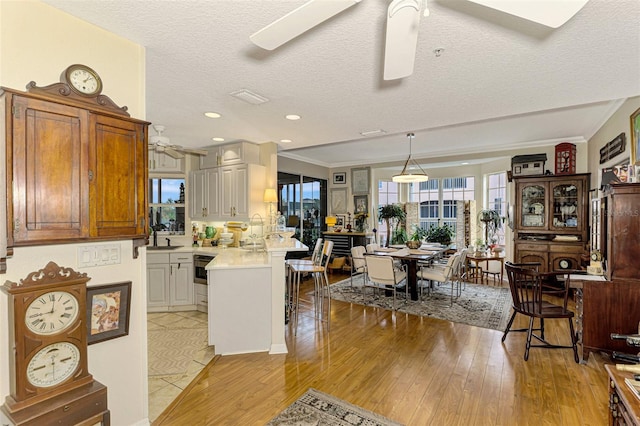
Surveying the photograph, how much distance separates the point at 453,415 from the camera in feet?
Result: 7.41

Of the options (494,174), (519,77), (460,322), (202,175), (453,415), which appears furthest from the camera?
(494,174)

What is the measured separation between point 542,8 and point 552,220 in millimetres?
5456

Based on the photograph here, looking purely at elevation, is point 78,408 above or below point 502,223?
below

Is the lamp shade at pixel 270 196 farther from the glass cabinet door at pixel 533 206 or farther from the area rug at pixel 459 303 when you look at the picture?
the glass cabinet door at pixel 533 206

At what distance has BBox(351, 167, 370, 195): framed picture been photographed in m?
7.72

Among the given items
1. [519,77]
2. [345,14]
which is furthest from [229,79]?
[519,77]

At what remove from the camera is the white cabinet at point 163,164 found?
5.23 metres

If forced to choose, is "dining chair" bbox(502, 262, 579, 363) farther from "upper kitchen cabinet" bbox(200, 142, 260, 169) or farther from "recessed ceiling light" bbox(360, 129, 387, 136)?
"upper kitchen cabinet" bbox(200, 142, 260, 169)

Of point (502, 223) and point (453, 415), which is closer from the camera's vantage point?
point (453, 415)

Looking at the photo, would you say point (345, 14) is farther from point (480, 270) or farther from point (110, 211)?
point (480, 270)

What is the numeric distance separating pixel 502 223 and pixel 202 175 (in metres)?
6.11

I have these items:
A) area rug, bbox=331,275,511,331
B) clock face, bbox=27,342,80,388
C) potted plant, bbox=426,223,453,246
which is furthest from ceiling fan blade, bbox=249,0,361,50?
potted plant, bbox=426,223,453,246

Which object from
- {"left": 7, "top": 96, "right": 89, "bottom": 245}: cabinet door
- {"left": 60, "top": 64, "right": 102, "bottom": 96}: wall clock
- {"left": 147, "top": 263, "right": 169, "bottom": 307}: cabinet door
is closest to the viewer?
{"left": 7, "top": 96, "right": 89, "bottom": 245}: cabinet door

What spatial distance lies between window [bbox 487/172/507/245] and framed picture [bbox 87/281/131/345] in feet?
22.7
